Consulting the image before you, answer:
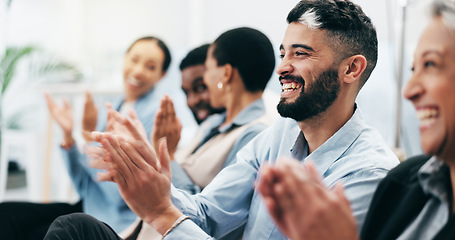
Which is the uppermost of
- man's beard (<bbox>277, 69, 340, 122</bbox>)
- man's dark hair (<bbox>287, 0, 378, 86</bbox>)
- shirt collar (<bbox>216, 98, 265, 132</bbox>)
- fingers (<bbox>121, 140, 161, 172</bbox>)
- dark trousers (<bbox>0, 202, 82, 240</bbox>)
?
man's dark hair (<bbox>287, 0, 378, 86</bbox>)

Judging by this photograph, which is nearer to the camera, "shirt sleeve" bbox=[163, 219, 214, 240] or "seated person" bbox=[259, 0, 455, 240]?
"seated person" bbox=[259, 0, 455, 240]

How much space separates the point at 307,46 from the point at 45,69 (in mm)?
2510

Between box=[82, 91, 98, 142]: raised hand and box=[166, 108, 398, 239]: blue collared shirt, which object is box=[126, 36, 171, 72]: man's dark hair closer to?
box=[82, 91, 98, 142]: raised hand

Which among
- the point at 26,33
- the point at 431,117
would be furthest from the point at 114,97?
the point at 431,117

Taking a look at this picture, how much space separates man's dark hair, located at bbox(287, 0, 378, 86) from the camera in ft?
2.97

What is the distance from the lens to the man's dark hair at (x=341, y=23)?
2.97 ft

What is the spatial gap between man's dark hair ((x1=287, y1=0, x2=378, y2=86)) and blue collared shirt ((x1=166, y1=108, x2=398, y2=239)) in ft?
0.43

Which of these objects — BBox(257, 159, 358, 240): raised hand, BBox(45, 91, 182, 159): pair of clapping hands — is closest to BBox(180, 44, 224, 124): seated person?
BBox(45, 91, 182, 159): pair of clapping hands

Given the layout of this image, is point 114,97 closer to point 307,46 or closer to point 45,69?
point 45,69

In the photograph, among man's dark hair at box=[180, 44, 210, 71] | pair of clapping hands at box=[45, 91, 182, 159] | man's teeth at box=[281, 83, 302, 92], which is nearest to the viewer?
man's teeth at box=[281, 83, 302, 92]

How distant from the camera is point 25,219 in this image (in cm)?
143

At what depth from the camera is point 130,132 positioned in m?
0.98

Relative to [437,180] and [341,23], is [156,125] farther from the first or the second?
[437,180]

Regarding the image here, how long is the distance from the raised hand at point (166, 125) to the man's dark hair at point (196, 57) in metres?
0.53
